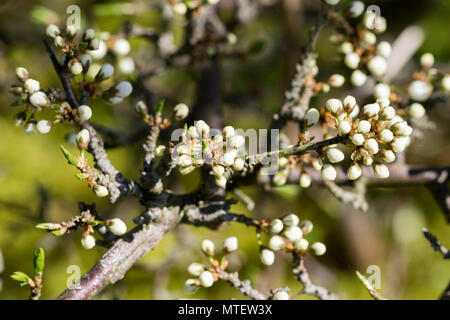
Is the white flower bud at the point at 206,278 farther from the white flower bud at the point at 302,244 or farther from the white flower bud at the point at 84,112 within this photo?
the white flower bud at the point at 84,112

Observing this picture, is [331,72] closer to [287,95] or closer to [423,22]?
[423,22]

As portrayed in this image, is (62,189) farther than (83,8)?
No

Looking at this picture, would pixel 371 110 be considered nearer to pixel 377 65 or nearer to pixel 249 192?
pixel 377 65

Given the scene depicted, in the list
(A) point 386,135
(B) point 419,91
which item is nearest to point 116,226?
(A) point 386,135

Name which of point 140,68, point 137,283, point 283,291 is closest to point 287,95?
point 283,291

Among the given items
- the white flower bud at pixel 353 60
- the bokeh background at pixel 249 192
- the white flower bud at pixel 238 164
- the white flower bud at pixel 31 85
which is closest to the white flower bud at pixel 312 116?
the white flower bud at pixel 238 164

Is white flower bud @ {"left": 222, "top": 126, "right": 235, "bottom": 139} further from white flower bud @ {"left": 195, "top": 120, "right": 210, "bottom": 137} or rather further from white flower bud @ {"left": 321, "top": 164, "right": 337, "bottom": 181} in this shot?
white flower bud @ {"left": 321, "top": 164, "right": 337, "bottom": 181}
